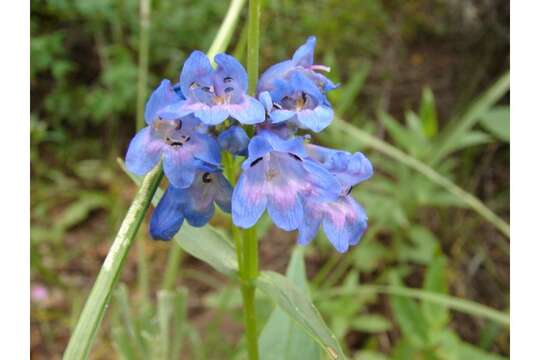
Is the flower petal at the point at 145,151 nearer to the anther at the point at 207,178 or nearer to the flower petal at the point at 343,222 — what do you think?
the anther at the point at 207,178

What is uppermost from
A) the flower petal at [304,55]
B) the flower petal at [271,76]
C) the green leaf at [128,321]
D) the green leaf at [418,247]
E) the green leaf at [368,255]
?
the flower petal at [304,55]

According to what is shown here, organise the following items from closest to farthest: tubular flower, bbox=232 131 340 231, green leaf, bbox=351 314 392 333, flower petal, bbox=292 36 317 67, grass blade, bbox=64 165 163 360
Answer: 1. grass blade, bbox=64 165 163 360
2. tubular flower, bbox=232 131 340 231
3. flower petal, bbox=292 36 317 67
4. green leaf, bbox=351 314 392 333

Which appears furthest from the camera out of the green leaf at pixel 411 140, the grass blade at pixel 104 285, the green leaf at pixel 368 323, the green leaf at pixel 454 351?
the green leaf at pixel 411 140

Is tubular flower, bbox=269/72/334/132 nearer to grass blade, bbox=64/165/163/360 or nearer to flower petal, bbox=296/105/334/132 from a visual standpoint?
flower petal, bbox=296/105/334/132

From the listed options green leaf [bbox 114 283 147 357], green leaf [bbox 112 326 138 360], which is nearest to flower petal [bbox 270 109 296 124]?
green leaf [bbox 114 283 147 357]

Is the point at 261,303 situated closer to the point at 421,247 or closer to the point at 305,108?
the point at 421,247

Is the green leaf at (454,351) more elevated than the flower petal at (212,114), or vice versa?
the flower petal at (212,114)

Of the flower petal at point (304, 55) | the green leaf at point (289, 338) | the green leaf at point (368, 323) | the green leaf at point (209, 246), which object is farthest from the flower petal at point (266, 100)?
the green leaf at point (368, 323)

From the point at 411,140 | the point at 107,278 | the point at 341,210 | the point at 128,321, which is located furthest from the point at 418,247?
the point at 107,278
